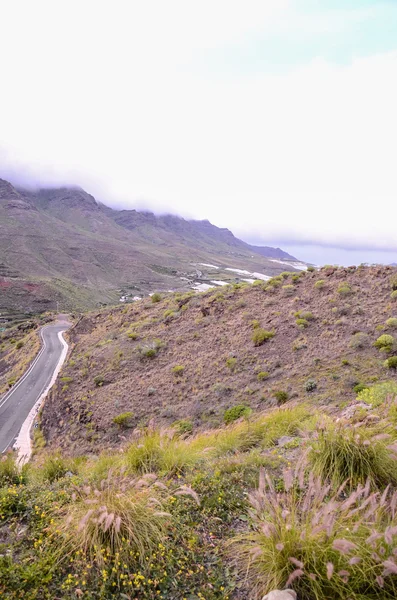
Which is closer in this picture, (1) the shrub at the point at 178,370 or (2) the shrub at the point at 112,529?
(2) the shrub at the point at 112,529

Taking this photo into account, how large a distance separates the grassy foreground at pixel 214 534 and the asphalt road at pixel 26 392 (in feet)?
67.7

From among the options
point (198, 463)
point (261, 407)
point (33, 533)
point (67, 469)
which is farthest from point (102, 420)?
point (33, 533)

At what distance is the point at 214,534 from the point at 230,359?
14201 mm

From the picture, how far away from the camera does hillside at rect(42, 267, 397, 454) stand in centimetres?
1398

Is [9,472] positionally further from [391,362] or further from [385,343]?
[385,343]

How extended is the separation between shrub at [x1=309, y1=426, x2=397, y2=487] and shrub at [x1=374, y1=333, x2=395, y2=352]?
10.6m

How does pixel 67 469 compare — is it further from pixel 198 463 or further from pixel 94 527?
pixel 94 527

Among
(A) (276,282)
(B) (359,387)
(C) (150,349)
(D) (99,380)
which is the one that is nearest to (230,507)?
(B) (359,387)

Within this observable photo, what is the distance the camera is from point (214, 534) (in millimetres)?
3551

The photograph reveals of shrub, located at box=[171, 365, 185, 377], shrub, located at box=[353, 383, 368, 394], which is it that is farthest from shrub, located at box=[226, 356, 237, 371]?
shrub, located at box=[353, 383, 368, 394]

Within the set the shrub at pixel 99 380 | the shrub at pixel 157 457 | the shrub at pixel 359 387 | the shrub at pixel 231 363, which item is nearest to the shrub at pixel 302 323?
the shrub at pixel 231 363

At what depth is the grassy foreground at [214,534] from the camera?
245 cm

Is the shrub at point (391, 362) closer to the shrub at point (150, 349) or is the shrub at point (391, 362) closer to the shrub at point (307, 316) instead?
the shrub at point (307, 316)

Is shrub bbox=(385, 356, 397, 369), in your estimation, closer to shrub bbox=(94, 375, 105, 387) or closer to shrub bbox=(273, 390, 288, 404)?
shrub bbox=(273, 390, 288, 404)
